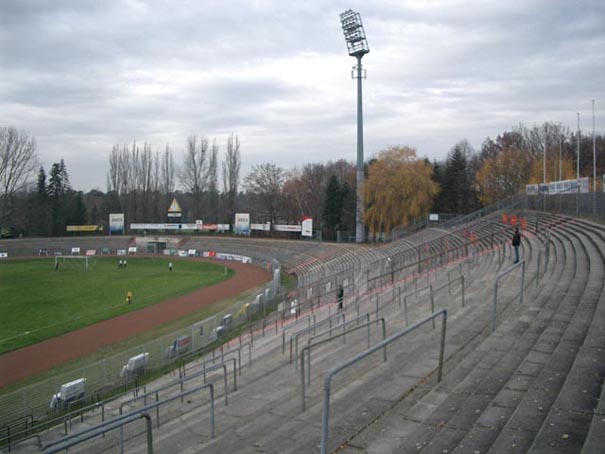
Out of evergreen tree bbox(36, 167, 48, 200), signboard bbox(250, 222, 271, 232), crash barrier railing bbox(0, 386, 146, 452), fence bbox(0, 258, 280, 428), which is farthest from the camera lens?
evergreen tree bbox(36, 167, 48, 200)

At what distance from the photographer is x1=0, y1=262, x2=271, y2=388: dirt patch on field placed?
20812mm

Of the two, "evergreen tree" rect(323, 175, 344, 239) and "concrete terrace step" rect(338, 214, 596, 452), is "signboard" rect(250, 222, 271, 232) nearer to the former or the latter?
"evergreen tree" rect(323, 175, 344, 239)

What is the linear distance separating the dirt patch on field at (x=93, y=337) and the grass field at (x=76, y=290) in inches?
39.1

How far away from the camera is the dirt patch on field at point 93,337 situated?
20.8 metres

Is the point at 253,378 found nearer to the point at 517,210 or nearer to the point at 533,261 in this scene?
the point at 533,261

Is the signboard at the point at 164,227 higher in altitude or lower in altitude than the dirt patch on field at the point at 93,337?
higher

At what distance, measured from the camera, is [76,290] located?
39125 millimetres

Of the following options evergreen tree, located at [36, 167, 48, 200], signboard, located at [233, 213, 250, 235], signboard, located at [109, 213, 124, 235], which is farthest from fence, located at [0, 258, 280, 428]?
evergreen tree, located at [36, 167, 48, 200]

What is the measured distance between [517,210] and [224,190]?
5828 cm

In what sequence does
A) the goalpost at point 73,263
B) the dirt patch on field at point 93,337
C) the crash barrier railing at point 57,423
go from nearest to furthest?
the crash barrier railing at point 57,423, the dirt patch on field at point 93,337, the goalpost at point 73,263

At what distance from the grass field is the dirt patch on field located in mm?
993

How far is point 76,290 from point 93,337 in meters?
15.7

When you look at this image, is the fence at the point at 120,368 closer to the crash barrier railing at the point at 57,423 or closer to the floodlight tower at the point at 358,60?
the crash barrier railing at the point at 57,423

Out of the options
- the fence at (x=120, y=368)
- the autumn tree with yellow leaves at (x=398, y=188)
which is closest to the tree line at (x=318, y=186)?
the autumn tree with yellow leaves at (x=398, y=188)
